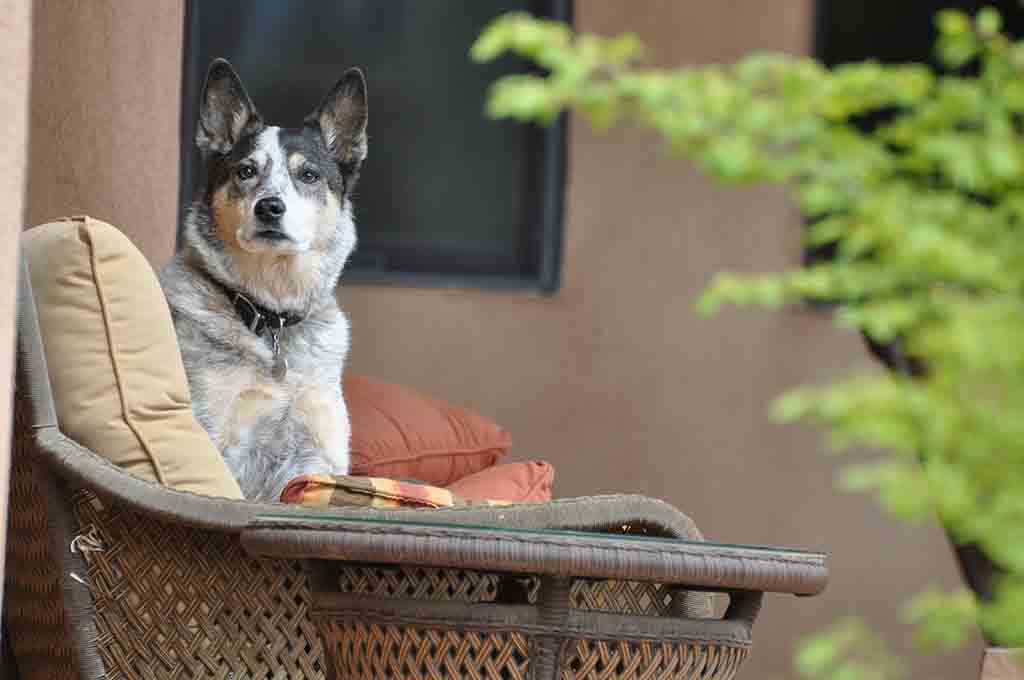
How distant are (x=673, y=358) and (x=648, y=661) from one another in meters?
2.73

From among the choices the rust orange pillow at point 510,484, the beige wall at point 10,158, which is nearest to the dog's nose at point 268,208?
the rust orange pillow at point 510,484

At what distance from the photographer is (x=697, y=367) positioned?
166 inches

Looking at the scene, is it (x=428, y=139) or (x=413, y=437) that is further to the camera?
(x=428, y=139)

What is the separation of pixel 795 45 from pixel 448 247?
106 cm

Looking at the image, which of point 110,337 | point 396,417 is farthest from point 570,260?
point 110,337

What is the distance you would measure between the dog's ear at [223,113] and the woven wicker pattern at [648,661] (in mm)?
1754

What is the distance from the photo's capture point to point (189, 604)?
1710 millimetres

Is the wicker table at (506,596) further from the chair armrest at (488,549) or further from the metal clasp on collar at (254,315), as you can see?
the metal clasp on collar at (254,315)

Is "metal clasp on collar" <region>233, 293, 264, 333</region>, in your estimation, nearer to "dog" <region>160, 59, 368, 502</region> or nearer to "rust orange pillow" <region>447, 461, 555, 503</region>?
"dog" <region>160, 59, 368, 502</region>

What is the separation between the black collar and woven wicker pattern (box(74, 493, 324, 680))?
103 cm

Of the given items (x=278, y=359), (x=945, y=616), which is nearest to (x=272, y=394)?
(x=278, y=359)

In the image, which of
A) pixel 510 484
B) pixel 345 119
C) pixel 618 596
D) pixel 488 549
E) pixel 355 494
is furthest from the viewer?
pixel 345 119

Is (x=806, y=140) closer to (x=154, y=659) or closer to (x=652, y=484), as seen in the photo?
(x=154, y=659)

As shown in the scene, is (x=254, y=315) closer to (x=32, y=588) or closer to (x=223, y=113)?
(x=223, y=113)
